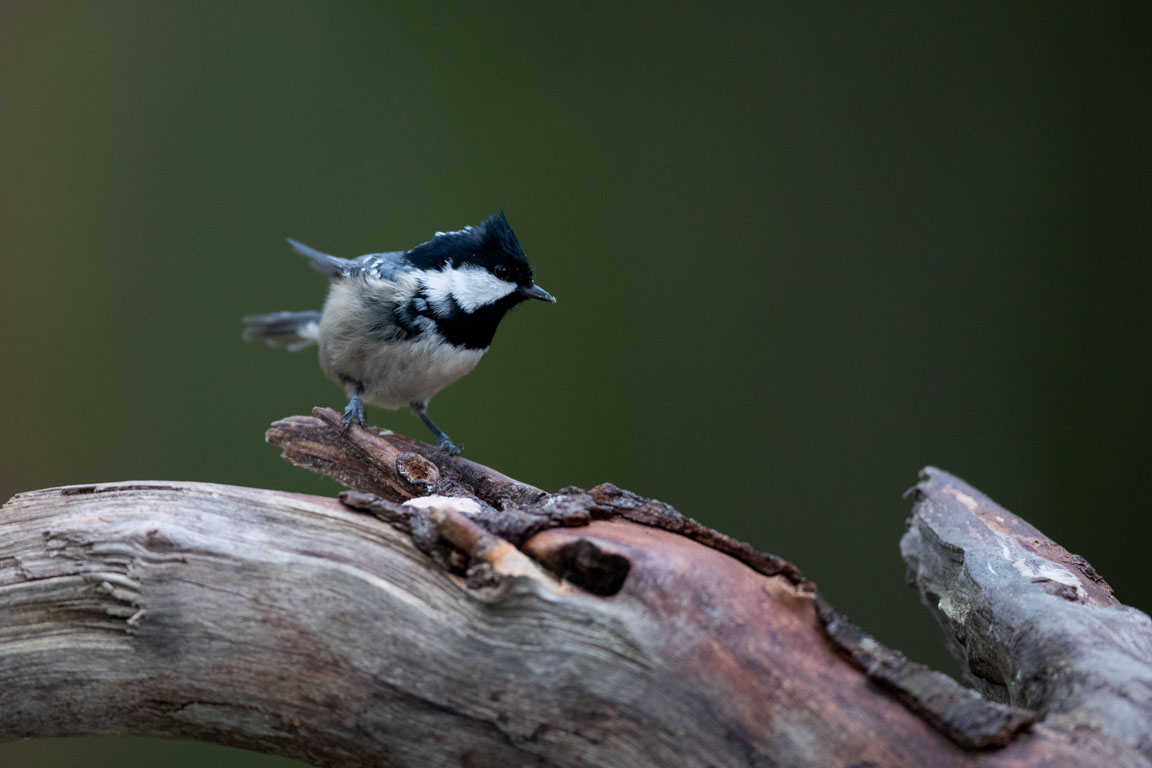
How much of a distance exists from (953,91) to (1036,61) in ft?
0.93

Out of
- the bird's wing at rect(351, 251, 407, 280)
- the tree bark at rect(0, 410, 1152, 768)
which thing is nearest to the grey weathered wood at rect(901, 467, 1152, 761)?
the tree bark at rect(0, 410, 1152, 768)

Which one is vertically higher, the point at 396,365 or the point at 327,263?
the point at 327,263

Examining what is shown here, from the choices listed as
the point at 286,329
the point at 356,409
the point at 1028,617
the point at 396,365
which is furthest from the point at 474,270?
the point at 1028,617

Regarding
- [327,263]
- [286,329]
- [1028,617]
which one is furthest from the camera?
[286,329]

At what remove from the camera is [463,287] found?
228 centimetres

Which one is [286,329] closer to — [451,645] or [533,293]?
[533,293]

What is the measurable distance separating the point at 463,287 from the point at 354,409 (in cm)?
40

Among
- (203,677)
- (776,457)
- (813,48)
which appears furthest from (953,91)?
(203,677)

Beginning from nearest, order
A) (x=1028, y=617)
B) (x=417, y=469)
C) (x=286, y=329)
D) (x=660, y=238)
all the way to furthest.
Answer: (x=1028, y=617) < (x=417, y=469) < (x=286, y=329) < (x=660, y=238)

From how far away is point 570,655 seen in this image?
1108 millimetres

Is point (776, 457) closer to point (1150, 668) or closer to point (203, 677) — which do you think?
point (1150, 668)

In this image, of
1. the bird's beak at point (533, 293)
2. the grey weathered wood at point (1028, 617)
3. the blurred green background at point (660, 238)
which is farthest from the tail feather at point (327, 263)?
the grey weathered wood at point (1028, 617)

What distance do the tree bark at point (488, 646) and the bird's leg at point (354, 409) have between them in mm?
544

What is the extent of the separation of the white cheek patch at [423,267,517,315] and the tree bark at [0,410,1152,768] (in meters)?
0.93
